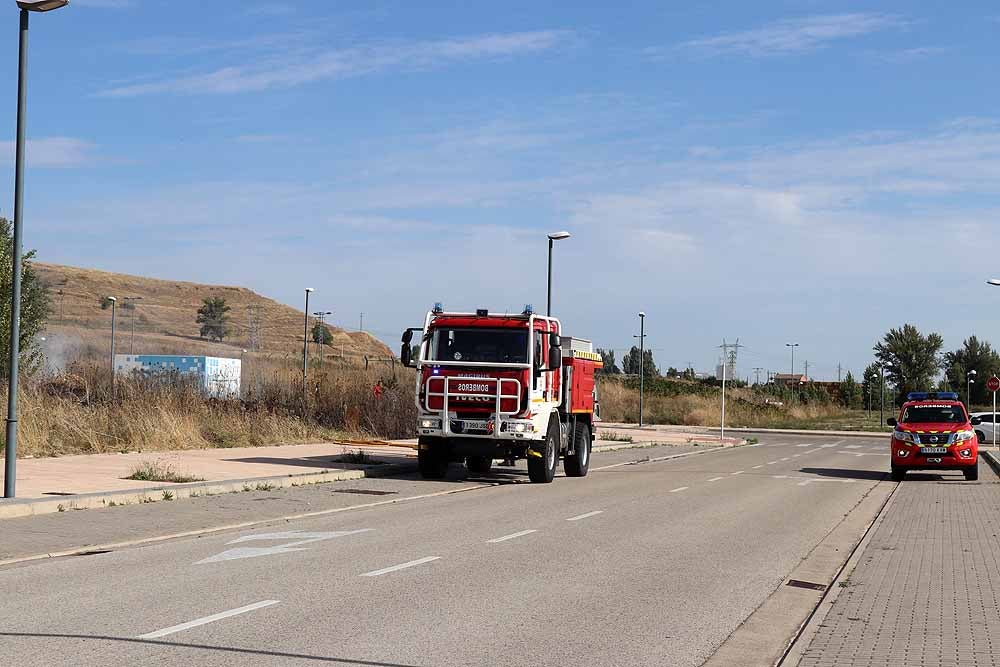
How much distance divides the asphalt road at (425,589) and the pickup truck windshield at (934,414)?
401 inches

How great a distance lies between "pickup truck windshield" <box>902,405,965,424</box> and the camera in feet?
88.6

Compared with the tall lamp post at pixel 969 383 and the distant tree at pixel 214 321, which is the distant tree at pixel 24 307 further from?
the distant tree at pixel 214 321

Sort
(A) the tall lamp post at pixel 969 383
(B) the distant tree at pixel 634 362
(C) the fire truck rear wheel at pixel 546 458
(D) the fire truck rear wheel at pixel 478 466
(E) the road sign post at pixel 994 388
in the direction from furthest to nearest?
(B) the distant tree at pixel 634 362 < (A) the tall lamp post at pixel 969 383 < (E) the road sign post at pixel 994 388 < (D) the fire truck rear wheel at pixel 478 466 < (C) the fire truck rear wheel at pixel 546 458

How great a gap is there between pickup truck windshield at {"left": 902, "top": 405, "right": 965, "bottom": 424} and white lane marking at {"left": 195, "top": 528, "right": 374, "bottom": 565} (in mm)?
17159

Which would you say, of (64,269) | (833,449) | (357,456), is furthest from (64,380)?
(64,269)

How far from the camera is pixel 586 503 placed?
18.8 meters

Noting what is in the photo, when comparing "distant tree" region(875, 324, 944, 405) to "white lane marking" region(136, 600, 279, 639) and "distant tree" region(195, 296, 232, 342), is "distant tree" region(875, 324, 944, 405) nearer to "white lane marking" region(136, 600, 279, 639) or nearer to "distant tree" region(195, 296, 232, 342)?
"distant tree" region(195, 296, 232, 342)

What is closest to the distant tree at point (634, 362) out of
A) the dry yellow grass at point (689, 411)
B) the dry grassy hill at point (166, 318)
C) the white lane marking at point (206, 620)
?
the dry grassy hill at point (166, 318)

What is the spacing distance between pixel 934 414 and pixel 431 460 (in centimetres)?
1239

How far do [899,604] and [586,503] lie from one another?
30.5ft

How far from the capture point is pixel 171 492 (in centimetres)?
1741

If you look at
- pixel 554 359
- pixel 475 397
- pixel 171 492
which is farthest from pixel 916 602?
pixel 475 397

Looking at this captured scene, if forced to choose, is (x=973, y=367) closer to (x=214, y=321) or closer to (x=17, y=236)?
(x=214, y=321)

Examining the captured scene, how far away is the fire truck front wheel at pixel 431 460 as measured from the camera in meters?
22.6
